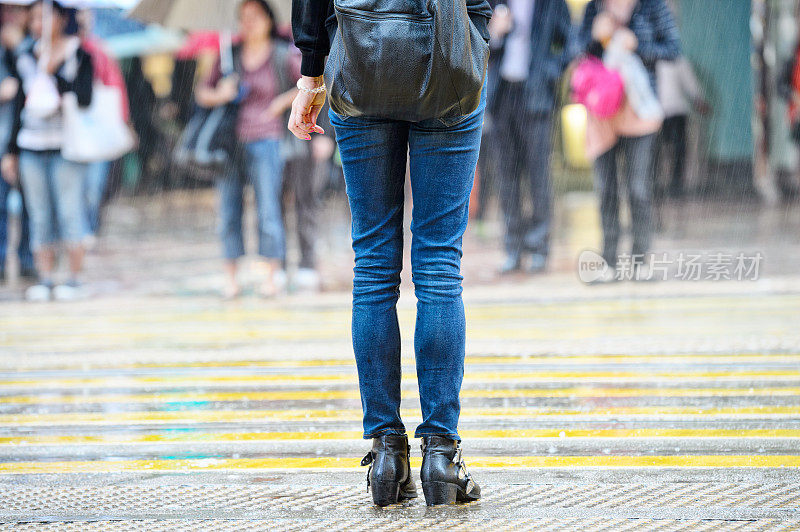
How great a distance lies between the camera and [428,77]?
2676mm

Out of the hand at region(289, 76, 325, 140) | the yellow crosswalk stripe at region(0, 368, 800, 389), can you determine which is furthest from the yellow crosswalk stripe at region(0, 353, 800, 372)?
the hand at region(289, 76, 325, 140)

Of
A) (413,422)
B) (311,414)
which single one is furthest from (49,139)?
(413,422)

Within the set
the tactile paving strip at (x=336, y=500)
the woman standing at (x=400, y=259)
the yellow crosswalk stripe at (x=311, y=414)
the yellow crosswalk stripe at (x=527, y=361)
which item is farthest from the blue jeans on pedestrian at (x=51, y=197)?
the woman standing at (x=400, y=259)

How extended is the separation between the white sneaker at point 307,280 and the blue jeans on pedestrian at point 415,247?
5879 mm

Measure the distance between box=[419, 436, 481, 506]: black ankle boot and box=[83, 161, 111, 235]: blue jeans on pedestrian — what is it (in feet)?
23.7

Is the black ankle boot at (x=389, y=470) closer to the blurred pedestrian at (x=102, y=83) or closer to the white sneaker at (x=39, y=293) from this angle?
the white sneaker at (x=39, y=293)

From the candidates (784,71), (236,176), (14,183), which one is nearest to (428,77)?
(236,176)

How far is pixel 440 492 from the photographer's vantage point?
288 centimetres

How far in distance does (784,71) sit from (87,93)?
618 centimetres

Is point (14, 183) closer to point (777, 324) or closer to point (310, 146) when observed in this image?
point (310, 146)

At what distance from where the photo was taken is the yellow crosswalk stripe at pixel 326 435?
3.71m

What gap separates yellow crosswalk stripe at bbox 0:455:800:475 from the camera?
3320mm

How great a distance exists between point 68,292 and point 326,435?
579 cm

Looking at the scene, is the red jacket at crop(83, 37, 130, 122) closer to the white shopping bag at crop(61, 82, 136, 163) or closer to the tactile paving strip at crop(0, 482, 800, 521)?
the white shopping bag at crop(61, 82, 136, 163)
